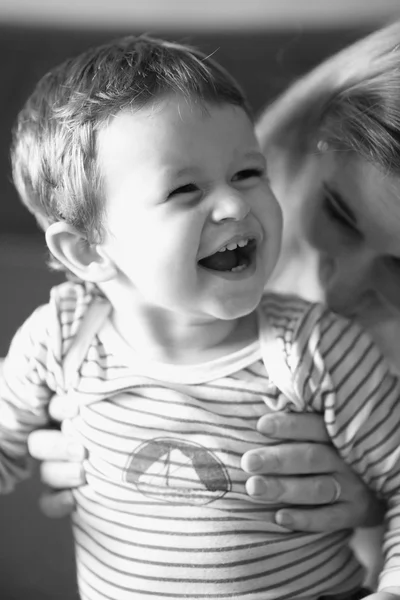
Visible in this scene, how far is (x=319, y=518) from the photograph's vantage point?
2.65 ft

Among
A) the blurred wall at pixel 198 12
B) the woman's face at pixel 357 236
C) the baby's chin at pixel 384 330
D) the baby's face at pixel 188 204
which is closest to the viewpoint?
the baby's face at pixel 188 204

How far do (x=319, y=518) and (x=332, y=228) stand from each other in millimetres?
363

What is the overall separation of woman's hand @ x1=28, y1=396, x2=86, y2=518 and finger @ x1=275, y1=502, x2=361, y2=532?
242 millimetres

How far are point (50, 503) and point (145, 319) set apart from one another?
28cm

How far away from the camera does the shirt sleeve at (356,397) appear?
78 centimetres

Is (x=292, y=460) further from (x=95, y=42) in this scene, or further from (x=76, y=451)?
(x=95, y=42)

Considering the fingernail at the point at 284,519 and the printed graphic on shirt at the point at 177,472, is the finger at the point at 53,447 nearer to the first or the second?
the printed graphic on shirt at the point at 177,472

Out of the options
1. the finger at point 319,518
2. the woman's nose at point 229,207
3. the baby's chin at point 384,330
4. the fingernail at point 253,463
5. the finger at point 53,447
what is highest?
the woman's nose at point 229,207

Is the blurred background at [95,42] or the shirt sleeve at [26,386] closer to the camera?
the shirt sleeve at [26,386]

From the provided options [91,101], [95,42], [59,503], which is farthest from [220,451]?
[95,42]

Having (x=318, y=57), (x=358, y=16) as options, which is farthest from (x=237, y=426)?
(x=358, y=16)

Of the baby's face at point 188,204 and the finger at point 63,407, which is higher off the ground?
the baby's face at point 188,204

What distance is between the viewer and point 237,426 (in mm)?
792

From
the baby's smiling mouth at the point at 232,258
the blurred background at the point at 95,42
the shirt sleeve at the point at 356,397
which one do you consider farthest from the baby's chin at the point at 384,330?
the blurred background at the point at 95,42
